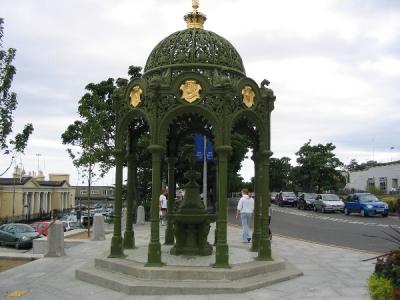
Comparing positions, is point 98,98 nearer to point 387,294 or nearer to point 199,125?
point 199,125

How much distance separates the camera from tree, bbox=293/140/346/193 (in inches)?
2253

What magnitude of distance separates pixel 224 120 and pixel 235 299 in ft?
11.5

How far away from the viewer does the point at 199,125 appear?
12.5 metres

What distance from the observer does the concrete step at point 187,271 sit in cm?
858

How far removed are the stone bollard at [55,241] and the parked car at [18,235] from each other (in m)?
14.0

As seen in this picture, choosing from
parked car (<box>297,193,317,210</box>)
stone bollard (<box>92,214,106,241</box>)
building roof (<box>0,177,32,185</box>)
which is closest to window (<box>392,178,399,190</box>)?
parked car (<box>297,193,317,210</box>)

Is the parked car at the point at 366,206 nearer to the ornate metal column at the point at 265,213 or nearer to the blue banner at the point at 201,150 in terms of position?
the blue banner at the point at 201,150

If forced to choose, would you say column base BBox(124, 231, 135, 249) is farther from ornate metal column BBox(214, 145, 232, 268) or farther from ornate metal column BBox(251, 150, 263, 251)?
ornate metal column BBox(214, 145, 232, 268)

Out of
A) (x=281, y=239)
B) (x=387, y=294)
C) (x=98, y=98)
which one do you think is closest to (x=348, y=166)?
(x=98, y=98)

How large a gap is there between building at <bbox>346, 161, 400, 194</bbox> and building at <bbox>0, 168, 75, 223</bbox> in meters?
45.1

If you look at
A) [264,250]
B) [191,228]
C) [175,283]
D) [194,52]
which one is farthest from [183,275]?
[194,52]

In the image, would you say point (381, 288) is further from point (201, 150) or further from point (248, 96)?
point (201, 150)

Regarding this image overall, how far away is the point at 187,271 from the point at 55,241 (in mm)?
5806

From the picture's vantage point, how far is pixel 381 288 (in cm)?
518
